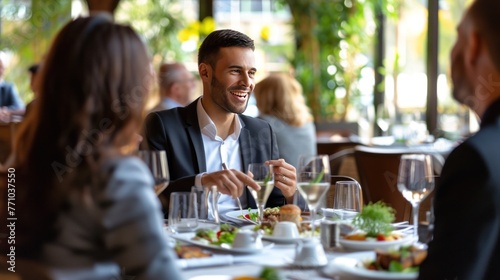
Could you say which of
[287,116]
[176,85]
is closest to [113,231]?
[287,116]

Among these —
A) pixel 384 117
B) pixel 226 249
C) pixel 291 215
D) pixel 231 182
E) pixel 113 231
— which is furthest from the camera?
pixel 384 117

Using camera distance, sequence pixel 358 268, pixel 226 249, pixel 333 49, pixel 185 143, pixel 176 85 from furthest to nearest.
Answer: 1. pixel 333 49
2. pixel 176 85
3. pixel 185 143
4. pixel 226 249
5. pixel 358 268

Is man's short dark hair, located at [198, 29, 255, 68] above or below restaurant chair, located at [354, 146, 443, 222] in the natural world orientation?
above

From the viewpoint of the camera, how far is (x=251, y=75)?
3.38 metres

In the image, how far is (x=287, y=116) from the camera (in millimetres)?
5363

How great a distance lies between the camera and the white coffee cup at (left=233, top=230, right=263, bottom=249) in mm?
2148

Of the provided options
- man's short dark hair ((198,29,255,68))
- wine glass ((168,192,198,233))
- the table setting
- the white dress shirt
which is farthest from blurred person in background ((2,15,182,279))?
man's short dark hair ((198,29,255,68))

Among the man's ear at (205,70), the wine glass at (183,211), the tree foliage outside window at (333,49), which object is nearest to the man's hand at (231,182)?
the wine glass at (183,211)

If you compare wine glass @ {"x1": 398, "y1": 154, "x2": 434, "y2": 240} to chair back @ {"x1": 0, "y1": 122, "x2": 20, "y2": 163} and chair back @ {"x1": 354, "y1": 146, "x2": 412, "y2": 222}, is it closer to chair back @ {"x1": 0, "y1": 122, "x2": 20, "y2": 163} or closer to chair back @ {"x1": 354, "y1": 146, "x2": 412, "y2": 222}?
chair back @ {"x1": 354, "y1": 146, "x2": 412, "y2": 222}

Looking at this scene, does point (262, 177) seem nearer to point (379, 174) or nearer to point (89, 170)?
point (89, 170)

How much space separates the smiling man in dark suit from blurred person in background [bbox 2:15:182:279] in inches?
63.6

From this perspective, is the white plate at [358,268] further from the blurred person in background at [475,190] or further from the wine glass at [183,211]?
the wine glass at [183,211]

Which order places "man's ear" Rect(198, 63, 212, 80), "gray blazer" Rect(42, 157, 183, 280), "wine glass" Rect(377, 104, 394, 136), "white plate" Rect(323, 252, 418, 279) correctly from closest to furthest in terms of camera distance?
1. "gray blazer" Rect(42, 157, 183, 280)
2. "white plate" Rect(323, 252, 418, 279)
3. "man's ear" Rect(198, 63, 212, 80)
4. "wine glass" Rect(377, 104, 394, 136)

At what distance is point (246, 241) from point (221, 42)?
141 cm
